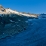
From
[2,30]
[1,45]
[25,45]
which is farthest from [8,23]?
[25,45]

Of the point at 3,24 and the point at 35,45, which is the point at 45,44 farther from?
the point at 3,24

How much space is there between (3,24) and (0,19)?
126 inches

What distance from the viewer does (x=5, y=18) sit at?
2083 inches

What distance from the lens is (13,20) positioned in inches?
2227

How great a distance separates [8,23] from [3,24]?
1.33m

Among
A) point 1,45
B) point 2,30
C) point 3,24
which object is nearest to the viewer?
point 1,45

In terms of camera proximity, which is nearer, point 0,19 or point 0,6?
point 0,19

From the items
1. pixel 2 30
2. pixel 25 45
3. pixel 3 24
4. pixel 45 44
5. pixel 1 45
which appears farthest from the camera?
pixel 3 24

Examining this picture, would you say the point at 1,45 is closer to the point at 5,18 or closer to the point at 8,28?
the point at 8,28

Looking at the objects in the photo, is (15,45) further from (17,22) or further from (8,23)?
(17,22)

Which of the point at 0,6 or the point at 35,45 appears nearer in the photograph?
the point at 35,45

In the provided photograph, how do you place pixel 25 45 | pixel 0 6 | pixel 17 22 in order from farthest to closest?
pixel 0 6 < pixel 17 22 < pixel 25 45

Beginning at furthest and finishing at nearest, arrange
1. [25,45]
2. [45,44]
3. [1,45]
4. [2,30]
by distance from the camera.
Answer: [2,30] → [1,45] → [25,45] → [45,44]

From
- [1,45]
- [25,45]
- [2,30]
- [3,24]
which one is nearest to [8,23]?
[3,24]
